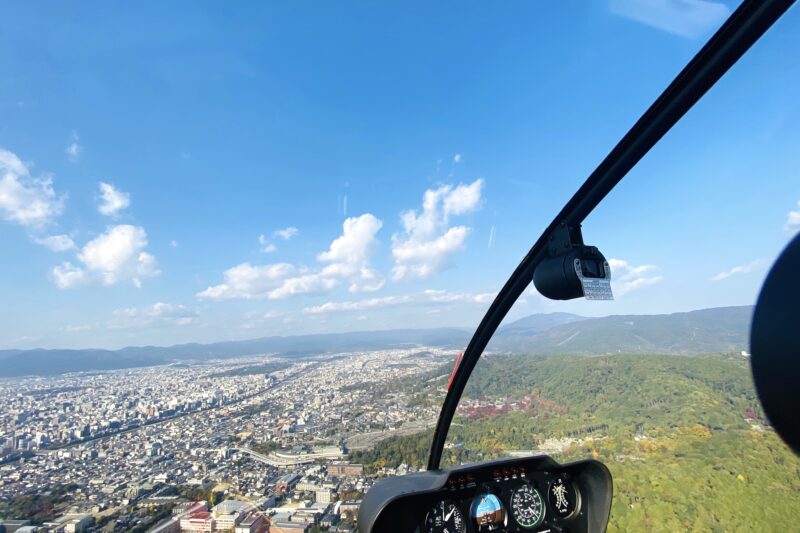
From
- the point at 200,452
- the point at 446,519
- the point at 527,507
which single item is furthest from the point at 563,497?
the point at 200,452

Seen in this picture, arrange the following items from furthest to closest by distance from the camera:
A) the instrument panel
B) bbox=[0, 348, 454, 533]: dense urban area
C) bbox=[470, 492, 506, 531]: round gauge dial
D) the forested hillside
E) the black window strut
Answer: bbox=[0, 348, 454, 533]: dense urban area, bbox=[470, 492, 506, 531]: round gauge dial, the instrument panel, the forested hillside, the black window strut

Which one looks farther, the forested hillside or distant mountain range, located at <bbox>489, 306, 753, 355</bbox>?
distant mountain range, located at <bbox>489, 306, 753, 355</bbox>

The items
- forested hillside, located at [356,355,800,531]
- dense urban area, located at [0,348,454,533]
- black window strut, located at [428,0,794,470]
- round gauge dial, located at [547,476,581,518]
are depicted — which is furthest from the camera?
dense urban area, located at [0,348,454,533]

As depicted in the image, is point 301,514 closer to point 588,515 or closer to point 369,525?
point 369,525

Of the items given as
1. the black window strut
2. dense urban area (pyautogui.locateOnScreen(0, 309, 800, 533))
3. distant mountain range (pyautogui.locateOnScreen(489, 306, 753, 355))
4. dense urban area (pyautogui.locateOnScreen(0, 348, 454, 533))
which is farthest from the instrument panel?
the black window strut

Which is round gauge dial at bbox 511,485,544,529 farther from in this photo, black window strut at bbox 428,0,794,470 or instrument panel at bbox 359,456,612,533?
black window strut at bbox 428,0,794,470

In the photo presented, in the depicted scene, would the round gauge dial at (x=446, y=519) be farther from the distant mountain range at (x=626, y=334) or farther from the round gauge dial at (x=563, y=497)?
the distant mountain range at (x=626, y=334)

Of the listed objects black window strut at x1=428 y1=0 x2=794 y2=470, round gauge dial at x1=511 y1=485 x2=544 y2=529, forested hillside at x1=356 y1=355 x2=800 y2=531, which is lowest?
round gauge dial at x1=511 y1=485 x2=544 y2=529
